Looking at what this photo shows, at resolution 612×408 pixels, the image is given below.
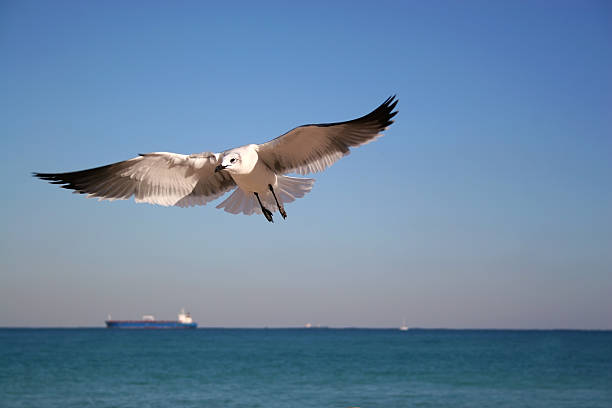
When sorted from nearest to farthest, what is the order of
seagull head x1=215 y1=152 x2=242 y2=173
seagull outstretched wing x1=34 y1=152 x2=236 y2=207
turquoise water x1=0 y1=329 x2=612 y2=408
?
seagull head x1=215 y1=152 x2=242 y2=173, seagull outstretched wing x1=34 y1=152 x2=236 y2=207, turquoise water x1=0 y1=329 x2=612 y2=408

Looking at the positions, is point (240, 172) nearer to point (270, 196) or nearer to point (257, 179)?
point (257, 179)

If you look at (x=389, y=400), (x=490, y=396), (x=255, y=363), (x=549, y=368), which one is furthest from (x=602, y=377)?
(x=255, y=363)

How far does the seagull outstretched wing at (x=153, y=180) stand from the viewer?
310 inches

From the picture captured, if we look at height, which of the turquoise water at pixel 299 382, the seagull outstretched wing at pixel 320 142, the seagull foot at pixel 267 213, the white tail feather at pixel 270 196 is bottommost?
the turquoise water at pixel 299 382

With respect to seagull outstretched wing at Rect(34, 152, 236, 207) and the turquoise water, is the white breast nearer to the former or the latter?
seagull outstretched wing at Rect(34, 152, 236, 207)

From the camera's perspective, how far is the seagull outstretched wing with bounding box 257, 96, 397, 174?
7.45 meters

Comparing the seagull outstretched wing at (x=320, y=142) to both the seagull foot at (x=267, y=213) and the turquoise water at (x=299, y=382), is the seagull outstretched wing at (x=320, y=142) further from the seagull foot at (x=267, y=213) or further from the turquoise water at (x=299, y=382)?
the turquoise water at (x=299, y=382)

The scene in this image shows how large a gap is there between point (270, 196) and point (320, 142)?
1.04 meters

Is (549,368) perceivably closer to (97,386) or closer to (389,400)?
(389,400)

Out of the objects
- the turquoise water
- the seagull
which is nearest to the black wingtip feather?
the seagull

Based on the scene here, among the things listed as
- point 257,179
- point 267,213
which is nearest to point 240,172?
point 257,179

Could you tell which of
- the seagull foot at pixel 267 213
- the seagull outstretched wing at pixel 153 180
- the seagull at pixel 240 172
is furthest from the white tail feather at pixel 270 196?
the seagull foot at pixel 267 213

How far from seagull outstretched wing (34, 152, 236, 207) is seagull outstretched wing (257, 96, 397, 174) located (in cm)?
81

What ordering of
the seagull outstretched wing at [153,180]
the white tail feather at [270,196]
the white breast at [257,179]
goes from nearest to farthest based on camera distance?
the white breast at [257,179]
the seagull outstretched wing at [153,180]
the white tail feather at [270,196]
